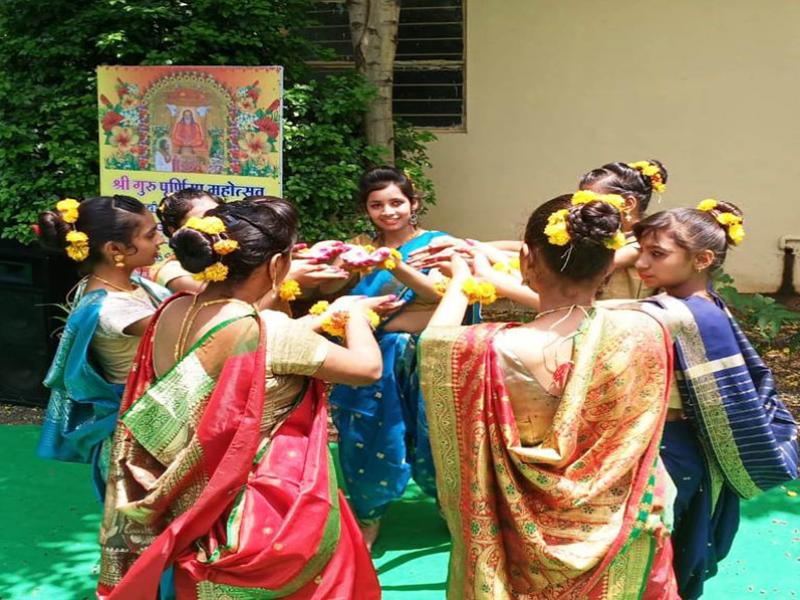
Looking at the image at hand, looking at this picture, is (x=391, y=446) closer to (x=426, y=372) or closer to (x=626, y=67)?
(x=426, y=372)

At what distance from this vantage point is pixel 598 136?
727 cm

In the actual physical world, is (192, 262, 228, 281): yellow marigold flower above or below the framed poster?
below

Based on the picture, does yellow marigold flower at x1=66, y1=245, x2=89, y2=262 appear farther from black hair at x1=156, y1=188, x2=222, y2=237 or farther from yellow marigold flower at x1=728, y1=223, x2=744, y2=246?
yellow marigold flower at x1=728, y1=223, x2=744, y2=246

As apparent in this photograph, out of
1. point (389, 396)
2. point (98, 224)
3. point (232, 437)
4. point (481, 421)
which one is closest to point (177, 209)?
point (98, 224)

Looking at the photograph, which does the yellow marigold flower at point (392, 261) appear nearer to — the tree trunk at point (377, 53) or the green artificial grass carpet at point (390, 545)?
the green artificial grass carpet at point (390, 545)

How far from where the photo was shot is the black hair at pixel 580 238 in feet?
6.71

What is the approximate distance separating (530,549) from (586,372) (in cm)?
45

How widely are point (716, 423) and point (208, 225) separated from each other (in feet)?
5.05

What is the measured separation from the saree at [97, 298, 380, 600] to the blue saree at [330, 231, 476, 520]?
1.24 m

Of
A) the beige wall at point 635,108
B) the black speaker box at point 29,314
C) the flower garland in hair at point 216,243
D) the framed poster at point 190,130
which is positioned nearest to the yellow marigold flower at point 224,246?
the flower garland in hair at point 216,243

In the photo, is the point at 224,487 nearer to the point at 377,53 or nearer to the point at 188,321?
the point at 188,321

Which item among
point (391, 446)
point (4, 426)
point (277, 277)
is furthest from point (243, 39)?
point (277, 277)

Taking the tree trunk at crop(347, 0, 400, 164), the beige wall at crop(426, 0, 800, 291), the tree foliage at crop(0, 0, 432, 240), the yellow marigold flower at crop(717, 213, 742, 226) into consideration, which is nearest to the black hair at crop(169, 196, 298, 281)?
the yellow marigold flower at crop(717, 213, 742, 226)

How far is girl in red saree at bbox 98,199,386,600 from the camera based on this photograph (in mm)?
2166
